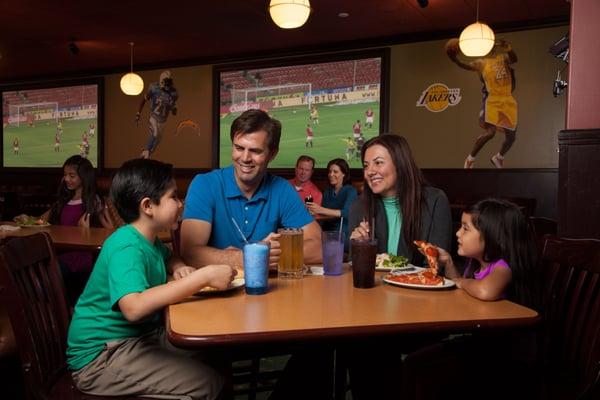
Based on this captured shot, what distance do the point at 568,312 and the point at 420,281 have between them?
507 millimetres

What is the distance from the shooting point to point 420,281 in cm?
171

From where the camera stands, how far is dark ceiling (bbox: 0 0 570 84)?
6.41 meters

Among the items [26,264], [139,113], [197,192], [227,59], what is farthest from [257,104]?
[26,264]

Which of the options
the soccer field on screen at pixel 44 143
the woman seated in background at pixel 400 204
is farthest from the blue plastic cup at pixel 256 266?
the soccer field on screen at pixel 44 143

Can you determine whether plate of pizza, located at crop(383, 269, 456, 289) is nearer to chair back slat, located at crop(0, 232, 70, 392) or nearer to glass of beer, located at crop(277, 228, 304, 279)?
glass of beer, located at crop(277, 228, 304, 279)

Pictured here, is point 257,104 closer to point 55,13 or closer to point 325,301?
point 55,13

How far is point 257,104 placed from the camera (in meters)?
9.00

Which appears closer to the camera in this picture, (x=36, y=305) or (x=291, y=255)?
(x=36, y=305)

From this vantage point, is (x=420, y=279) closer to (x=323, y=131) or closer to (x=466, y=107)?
(x=466, y=107)

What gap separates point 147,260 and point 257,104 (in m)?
7.63

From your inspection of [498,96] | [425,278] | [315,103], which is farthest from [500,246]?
[315,103]

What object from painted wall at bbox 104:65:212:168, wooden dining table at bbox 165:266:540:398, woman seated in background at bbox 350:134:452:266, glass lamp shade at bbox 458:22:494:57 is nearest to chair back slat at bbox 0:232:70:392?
wooden dining table at bbox 165:266:540:398

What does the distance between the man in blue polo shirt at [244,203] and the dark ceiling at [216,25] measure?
4.44 metres

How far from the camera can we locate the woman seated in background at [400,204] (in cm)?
237
